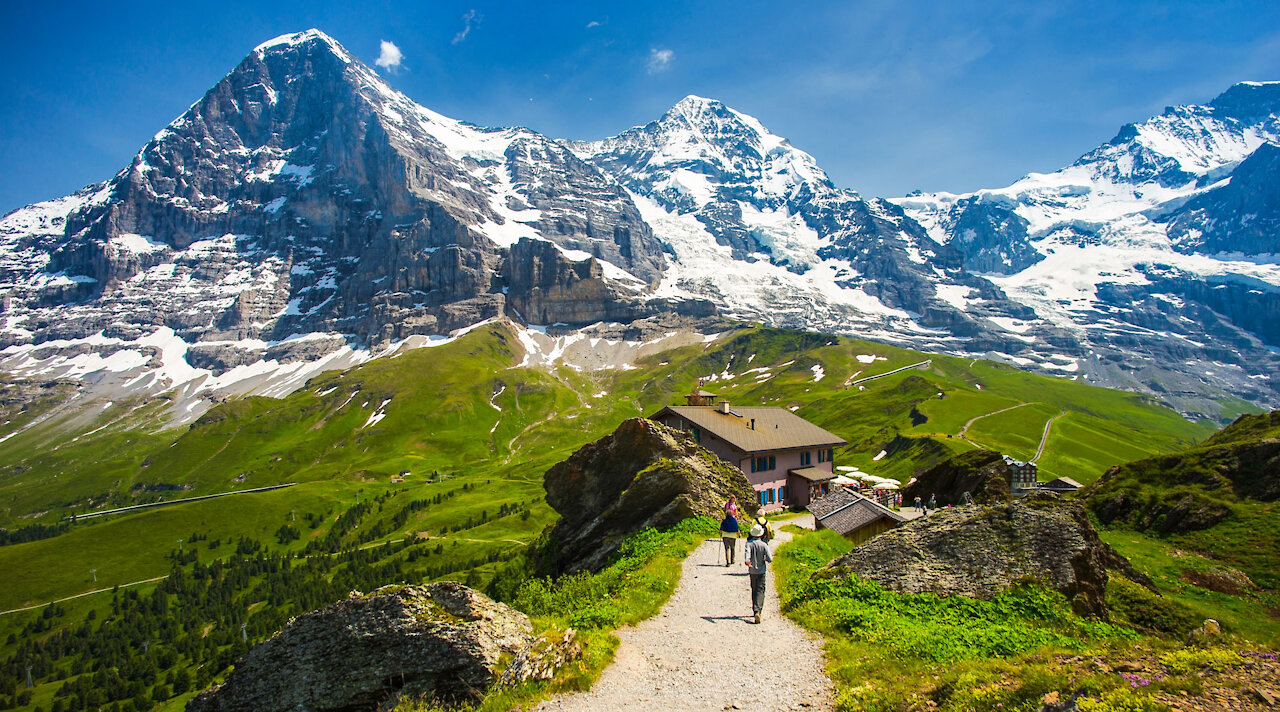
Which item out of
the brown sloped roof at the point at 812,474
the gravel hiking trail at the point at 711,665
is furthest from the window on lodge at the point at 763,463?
the gravel hiking trail at the point at 711,665

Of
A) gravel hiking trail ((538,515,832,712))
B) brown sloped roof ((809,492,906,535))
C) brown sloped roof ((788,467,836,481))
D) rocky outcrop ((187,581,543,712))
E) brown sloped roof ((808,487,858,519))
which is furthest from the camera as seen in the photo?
brown sloped roof ((788,467,836,481))

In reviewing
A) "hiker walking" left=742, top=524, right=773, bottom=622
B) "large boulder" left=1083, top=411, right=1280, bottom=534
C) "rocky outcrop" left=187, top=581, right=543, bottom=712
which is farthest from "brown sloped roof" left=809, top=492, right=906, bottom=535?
"rocky outcrop" left=187, top=581, right=543, bottom=712

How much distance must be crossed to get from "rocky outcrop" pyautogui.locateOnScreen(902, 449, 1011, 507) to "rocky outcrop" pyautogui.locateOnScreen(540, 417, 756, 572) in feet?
64.6

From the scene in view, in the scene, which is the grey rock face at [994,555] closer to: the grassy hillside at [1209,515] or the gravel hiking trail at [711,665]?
the gravel hiking trail at [711,665]

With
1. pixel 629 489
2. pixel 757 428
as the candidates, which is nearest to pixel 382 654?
pixel 629 489

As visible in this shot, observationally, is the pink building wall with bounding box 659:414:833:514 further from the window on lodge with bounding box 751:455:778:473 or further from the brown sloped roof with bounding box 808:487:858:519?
the brown sloped roof with bounding box 808:487:858:519

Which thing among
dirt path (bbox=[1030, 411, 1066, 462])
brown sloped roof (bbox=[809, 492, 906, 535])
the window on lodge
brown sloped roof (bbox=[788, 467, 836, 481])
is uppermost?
brown sloped roof (bbox=[809, 492, 906, 535])

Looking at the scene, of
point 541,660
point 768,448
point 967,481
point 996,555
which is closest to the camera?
point 541,660

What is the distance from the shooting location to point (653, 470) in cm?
3528

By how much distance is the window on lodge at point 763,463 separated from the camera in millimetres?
59312

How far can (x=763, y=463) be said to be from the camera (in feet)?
198

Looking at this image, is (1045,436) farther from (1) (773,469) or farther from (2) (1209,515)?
(2) (1209,515)

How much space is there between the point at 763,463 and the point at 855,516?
25.2m

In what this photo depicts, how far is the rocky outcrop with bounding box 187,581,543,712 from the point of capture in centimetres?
1552
